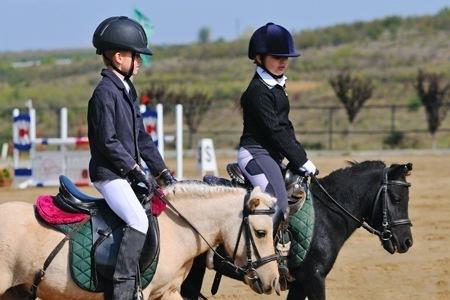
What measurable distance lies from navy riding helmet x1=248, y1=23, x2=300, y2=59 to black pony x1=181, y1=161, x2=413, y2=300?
120cm

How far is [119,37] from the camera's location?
23.9ft

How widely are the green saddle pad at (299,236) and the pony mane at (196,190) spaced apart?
5.00 ft

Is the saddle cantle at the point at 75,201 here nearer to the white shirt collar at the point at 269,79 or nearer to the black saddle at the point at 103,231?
the black saddle at the point at 103,231

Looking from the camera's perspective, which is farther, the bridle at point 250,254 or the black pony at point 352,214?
the black pony at point 352,214

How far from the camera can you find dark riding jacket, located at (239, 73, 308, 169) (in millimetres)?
8664

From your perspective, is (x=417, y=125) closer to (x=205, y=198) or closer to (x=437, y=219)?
(x=437, y=219)

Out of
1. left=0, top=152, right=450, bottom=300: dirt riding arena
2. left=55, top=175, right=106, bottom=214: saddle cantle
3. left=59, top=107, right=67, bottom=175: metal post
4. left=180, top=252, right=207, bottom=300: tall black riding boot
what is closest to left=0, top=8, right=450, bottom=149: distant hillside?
left=59, top=107, right=67, bottom=175: metal post

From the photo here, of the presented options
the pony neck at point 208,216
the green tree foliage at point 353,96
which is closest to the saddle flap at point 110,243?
the pony neck at point 208,216

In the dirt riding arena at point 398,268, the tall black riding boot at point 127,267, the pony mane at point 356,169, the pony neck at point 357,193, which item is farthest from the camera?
the dirt riding arena at point 398,268

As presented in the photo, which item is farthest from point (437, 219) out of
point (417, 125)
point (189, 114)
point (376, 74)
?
point (376, 74)

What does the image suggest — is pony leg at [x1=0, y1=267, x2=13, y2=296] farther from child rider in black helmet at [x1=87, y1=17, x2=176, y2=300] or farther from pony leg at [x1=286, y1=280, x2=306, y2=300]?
pony leg at [x1=286, y1=280, x2=306, y2=300]

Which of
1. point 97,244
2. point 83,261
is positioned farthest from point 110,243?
point 83,261

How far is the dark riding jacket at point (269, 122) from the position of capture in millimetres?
8664

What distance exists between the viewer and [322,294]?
886 centimetres
